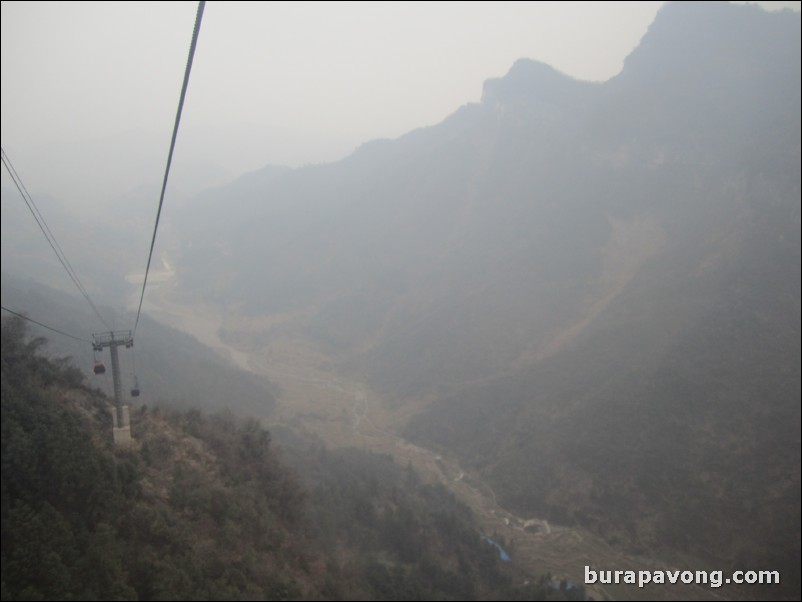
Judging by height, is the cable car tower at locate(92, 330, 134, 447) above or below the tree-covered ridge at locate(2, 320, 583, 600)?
above

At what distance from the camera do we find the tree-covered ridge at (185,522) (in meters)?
10.5

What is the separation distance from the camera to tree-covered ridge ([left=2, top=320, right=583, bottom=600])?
10.5 m

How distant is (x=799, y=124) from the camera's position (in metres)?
55.0

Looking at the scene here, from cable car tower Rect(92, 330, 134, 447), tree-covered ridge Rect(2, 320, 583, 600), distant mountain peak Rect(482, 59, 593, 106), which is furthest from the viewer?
distant mountain peak Rect(482, 59, 593, 106)

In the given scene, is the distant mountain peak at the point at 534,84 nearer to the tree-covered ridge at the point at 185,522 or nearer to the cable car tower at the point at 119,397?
the tree-covered ridge at the point at 185,522

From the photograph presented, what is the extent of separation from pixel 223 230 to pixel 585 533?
376 ft

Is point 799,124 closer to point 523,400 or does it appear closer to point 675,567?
point 523,400

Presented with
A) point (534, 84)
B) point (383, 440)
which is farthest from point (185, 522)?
point (534, 84)

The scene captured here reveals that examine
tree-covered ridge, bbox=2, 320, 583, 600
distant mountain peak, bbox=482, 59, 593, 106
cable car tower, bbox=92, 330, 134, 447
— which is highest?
distant mountain peak, bbox=482, 59, 593, 106

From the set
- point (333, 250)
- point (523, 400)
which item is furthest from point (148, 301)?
point (523, 400)

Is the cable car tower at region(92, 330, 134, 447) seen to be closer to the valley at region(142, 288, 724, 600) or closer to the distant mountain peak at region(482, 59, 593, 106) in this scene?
the valley at region(142, 288, 724, 600)

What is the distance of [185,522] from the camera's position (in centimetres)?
1447

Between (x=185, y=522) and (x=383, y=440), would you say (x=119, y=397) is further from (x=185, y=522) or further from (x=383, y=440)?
(x=383, y=440)

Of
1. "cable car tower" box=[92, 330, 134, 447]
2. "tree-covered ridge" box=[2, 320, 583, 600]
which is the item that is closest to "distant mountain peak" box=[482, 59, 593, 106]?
"tree-covered ridge" box=[2, 320, 583, 600]
